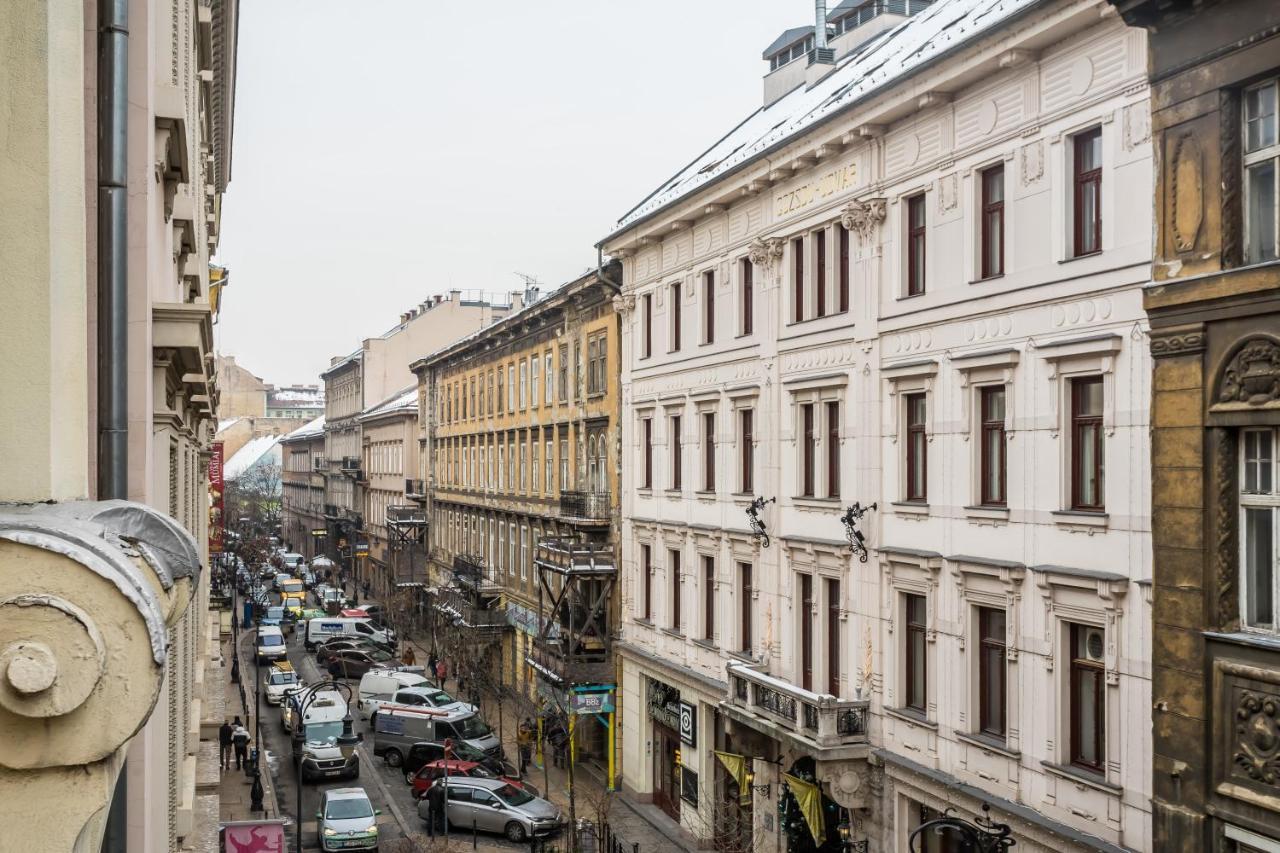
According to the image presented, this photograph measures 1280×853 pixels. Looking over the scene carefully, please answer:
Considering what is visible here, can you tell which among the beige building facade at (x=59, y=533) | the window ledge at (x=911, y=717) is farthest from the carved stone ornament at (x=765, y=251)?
the beige building facade at (x=59, y=533)

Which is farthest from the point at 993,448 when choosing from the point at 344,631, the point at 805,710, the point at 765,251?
the point at 344,631

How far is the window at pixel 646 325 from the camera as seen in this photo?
114 ft

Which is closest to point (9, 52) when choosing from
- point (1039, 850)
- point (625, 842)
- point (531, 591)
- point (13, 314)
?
point (13, 314)

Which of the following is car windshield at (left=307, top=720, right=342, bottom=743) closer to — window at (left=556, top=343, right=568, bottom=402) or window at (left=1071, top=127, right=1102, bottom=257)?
window at (left=556, top=343, right=568, bottom=402)

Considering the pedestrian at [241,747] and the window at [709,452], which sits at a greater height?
the window at [709,452]

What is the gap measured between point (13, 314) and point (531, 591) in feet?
143

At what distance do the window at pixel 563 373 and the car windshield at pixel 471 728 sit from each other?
11.1m

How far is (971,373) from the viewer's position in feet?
66.4

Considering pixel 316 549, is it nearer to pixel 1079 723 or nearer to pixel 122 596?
pixel 1079 723

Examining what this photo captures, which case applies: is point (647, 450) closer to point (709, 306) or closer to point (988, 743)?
point (709, 306)

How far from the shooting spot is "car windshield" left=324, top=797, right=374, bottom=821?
31.1m

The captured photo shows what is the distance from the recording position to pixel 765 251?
89.5 ft

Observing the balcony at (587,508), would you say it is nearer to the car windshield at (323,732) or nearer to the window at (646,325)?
the window at (646,325)

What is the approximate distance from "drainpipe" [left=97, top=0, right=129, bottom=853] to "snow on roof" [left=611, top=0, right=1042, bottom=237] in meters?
15.9
